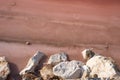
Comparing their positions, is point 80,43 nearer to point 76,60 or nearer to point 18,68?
point 76,60

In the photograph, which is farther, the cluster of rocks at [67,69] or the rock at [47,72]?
the rock at [47,72]

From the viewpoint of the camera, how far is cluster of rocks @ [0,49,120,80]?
497 centimetres

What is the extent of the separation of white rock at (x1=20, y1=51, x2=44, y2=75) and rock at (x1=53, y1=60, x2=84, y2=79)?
425 mm

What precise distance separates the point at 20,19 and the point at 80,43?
1502mm

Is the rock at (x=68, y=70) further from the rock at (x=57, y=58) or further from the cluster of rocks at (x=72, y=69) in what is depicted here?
the rock at (x=57, y=58)

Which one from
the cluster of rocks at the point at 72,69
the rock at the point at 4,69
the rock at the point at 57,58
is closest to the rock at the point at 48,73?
the cluster of rocks at the point at 72,69

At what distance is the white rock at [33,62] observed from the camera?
17.3 feet

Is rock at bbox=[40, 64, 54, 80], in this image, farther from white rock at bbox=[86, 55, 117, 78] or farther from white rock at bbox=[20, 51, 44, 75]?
white rock at bbox=[86, 55, 117, 78]

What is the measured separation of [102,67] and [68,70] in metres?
0.55

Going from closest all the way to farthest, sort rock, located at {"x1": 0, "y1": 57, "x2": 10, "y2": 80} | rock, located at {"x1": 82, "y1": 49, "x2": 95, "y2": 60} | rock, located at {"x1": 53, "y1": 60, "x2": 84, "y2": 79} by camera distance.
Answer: rock, located at {"x1": 53, "y1": 60, "x2": 84, "y2": 79} < rock, located at {"x1": 0, "y1": 57, "x2": 10, "y2": 80} < rock, located at {"x1": 82, "y1": 49, "x2": 95, "y2": 60}

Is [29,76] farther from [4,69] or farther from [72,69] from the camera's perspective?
[72,69]

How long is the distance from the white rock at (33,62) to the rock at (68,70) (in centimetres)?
42

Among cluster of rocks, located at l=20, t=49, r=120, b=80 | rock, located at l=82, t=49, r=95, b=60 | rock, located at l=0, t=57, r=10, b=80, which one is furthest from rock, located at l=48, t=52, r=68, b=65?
rock, located at l=0, t=57, r=10, b=80

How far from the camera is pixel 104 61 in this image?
16.8 feet
